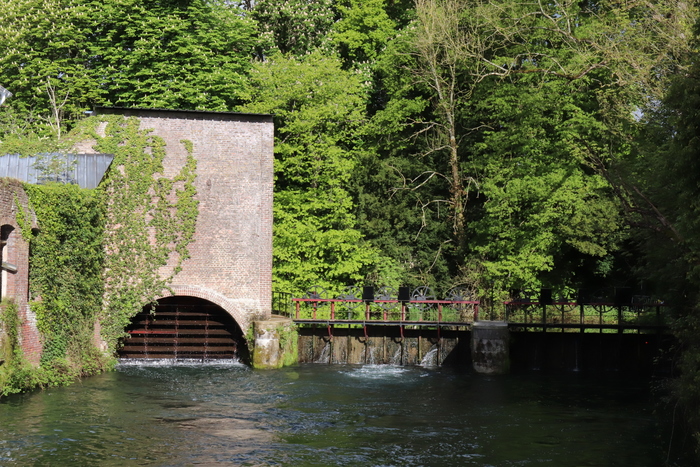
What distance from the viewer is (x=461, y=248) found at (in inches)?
1262

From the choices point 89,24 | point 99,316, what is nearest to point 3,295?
point 99,316

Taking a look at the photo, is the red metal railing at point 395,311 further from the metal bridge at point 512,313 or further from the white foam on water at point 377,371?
the white foam on water at point 377,371

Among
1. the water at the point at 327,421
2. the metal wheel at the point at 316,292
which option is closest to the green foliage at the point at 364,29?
the metal wheel at the point at 316,292

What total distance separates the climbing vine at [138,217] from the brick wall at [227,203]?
25 cm

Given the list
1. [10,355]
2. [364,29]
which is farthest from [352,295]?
[10,355]

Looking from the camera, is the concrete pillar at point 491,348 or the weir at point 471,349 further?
the weir at point 471,349

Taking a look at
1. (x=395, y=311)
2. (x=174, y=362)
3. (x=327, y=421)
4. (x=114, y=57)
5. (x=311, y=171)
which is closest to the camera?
(x=327, y=421)

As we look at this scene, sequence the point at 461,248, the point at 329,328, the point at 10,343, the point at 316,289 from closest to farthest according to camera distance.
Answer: the point at 10,343
the point at 329,328
the point at 316,289
the point at 461,248

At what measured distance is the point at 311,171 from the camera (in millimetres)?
31703

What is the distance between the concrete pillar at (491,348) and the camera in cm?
2416

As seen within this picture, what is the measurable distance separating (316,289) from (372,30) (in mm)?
12294

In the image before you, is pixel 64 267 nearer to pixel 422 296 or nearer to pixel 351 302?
pixel 351 302

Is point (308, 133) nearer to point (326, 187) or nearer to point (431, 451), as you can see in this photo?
point (326, 187)

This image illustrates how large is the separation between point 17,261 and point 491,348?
1271 cm
